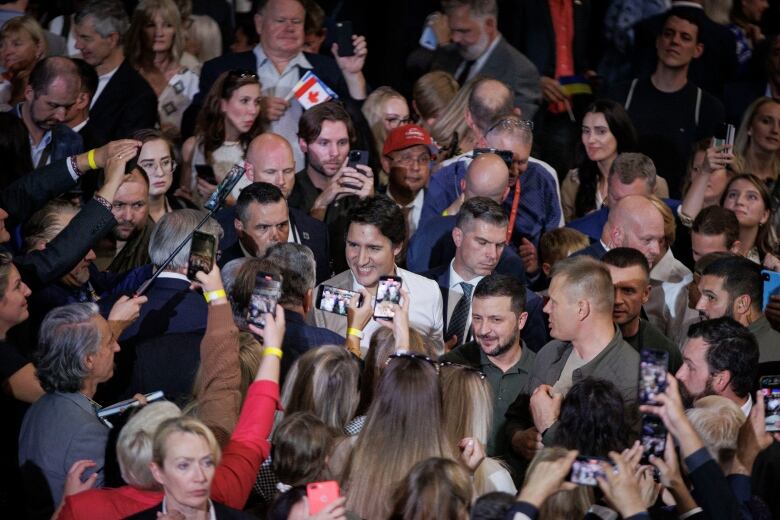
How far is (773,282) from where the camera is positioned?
275 inches

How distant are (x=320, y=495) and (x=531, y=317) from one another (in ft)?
9.82

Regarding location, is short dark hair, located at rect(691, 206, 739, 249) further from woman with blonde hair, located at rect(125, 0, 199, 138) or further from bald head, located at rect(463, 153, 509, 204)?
woman with blonde hair, located at rect(125, 0, 199, 138)

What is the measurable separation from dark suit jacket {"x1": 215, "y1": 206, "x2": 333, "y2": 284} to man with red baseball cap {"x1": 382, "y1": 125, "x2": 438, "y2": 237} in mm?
964

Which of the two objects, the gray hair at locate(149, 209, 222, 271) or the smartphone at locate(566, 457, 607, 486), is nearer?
the smartphone at locate(566, 457, 607, 486)

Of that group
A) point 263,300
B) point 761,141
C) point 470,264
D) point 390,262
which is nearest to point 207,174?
point 390,262

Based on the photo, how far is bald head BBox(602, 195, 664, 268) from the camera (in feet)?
25.4

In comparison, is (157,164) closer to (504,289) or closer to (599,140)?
(504,289)

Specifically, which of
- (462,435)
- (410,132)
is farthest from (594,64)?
(462,435)

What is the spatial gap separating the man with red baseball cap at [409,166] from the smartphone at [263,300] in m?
3.27

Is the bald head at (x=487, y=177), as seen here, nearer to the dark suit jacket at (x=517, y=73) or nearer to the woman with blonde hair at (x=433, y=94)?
the woman with blonde hair at (x=433, y=94)

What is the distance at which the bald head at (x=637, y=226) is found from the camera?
773 cm

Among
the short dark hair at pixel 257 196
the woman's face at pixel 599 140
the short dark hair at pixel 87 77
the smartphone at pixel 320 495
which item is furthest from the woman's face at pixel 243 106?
the smartphone at pixel 320 495

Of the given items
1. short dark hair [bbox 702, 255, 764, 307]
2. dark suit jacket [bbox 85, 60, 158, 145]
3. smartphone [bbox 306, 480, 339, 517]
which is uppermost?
smartphone [bbox 306, 480, 339, 517]

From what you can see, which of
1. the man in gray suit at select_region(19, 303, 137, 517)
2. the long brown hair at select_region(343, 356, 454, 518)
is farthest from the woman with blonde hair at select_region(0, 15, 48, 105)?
the long brown hair at select_region(343, 356, 454, 518)
